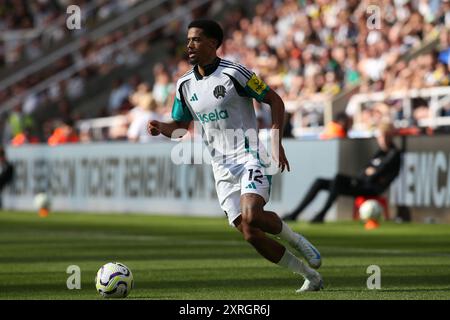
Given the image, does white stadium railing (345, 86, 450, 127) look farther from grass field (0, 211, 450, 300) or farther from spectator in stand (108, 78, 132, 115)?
spectator in stand (108, 78, 132, 115)

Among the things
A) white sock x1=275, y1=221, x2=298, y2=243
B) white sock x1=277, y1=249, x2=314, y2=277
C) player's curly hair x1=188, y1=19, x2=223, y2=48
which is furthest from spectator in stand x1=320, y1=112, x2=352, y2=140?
white sock x1=277, y1=249, x2=314, y2=277

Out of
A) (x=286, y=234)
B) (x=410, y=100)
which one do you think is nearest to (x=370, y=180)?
(x=410, y=100)

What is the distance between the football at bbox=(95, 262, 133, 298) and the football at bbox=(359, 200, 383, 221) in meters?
9.77

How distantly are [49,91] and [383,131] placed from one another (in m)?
19.2

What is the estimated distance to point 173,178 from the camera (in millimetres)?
25047

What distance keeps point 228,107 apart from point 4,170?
20170mm

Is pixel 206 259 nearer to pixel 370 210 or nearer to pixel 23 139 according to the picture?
pixel 370 210

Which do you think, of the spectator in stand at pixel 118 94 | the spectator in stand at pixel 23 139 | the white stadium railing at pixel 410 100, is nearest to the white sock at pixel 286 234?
the white stadium railing at pixel 410 100

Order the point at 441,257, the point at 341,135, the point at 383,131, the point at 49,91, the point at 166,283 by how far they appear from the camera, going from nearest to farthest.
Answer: the point at 166,283 < the point at 441,257 < the point at 383,131 < the point at 341,135 < the point at 49,91

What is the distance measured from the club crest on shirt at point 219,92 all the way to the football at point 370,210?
937 centimetres

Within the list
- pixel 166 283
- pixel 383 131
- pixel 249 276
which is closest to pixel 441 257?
pixel 249 276

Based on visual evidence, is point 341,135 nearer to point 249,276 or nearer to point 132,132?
point 132,132

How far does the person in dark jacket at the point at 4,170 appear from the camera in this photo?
29.4 meters

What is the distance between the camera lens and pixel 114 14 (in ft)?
127
